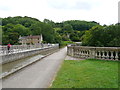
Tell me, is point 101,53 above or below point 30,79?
above

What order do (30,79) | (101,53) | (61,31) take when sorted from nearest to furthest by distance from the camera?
(30,79) < (101,53) < (61,31)

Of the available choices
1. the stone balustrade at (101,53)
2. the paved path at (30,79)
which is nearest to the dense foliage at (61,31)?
the stone balustrade at (101,53)

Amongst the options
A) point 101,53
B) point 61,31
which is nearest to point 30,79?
point 101,53

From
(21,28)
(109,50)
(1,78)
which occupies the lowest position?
(1,78)

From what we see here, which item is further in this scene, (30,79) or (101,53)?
(101,53)

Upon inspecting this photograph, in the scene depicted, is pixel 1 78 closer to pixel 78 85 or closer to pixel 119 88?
pixel 78 85

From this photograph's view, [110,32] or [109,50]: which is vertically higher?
[110,32]

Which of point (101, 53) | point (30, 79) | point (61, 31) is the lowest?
point (30, 79)

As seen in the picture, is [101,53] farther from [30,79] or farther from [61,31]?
[61,31]

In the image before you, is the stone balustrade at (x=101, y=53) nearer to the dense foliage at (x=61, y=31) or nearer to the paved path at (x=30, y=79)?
the dense foliage at (x=61, y=31)

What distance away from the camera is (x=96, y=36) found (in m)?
17.6

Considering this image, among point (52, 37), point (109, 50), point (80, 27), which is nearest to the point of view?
point (109, 50)

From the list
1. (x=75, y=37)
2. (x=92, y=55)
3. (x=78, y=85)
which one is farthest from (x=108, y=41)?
(x=75, y=37)

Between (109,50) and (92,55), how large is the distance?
2200 mm
